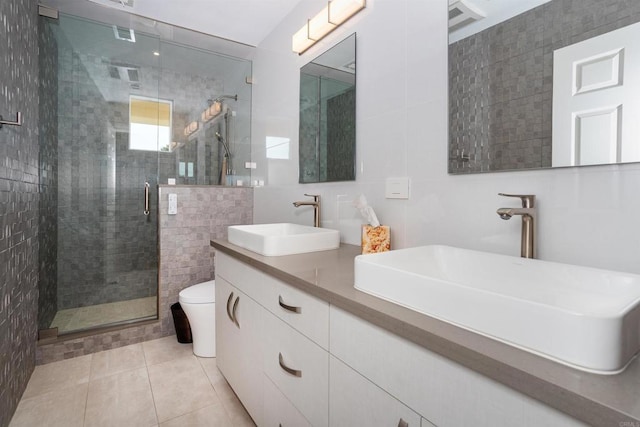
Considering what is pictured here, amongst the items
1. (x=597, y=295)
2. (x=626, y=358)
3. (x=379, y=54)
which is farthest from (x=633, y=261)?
(x=379, y=54)

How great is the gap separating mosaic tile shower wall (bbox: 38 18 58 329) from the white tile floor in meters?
0.48

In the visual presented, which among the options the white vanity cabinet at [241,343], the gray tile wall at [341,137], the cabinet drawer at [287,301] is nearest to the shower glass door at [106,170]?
the white vanity cabinet at [241,343]

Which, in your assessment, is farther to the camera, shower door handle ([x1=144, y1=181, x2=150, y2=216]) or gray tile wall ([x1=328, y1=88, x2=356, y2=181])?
shower door handle ([x1=144, y1=181, x2=150, y2=216])

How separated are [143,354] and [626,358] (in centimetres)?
257

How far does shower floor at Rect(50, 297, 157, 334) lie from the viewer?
7.72 feet

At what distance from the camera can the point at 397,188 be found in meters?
1.45

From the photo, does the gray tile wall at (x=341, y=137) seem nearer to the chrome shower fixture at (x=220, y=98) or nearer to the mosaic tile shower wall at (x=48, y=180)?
the chrome shower fixture at (x=220, y=98)

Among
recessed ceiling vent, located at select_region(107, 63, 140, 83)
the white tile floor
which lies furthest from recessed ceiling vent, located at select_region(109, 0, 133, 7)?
the white tile floor

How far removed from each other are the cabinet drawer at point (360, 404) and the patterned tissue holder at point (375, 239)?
22.0 inches

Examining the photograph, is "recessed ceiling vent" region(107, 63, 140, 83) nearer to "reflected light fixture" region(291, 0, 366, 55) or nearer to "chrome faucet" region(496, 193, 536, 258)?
"reflected light fixture" region(291, 0, 366, 55)

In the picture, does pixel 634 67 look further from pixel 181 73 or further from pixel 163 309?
pixel 181 73

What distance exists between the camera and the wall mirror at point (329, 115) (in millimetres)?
1758

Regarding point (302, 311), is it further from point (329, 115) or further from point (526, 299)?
point (329, 115)

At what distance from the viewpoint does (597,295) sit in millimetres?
760
